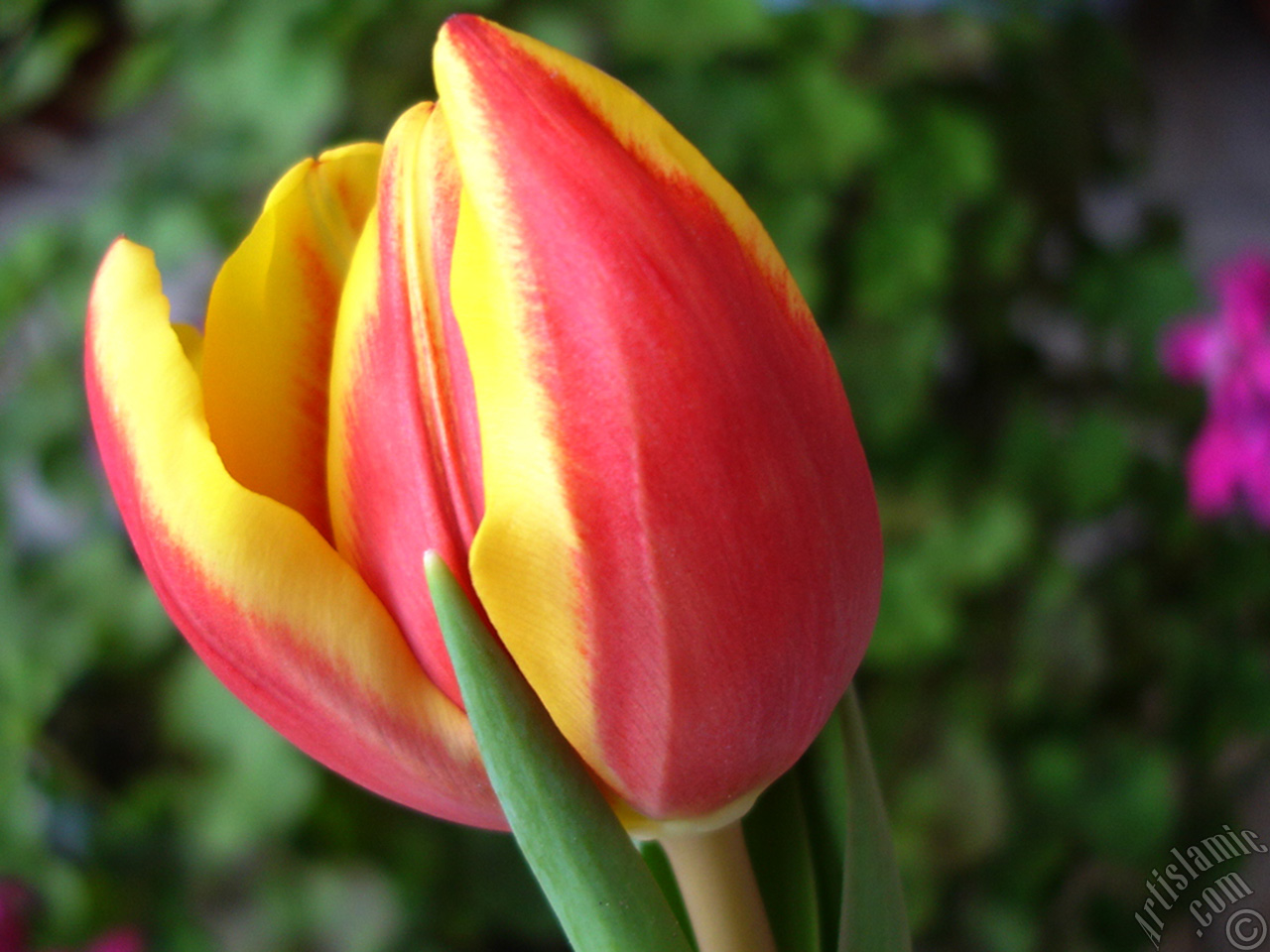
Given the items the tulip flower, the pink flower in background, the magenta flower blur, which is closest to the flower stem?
the tulip flower

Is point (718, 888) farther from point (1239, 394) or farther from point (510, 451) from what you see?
point (1239, 394)

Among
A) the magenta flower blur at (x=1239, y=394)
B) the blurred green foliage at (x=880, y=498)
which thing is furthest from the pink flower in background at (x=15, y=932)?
the magenta flower blur at (x=1239, y=394)

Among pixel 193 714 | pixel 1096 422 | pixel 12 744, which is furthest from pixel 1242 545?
pixel 12 744

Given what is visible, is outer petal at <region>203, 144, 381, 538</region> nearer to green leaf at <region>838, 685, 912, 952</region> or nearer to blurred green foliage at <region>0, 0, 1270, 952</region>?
green leaf at <region>838, 685, 912, 952</region>

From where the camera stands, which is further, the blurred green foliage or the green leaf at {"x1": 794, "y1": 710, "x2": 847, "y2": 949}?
the blurred green foliage

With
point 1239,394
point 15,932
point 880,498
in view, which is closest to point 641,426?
point 15,932

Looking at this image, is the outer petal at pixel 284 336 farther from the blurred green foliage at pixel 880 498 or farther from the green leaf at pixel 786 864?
the blurred green foliage at pixel 880 498
